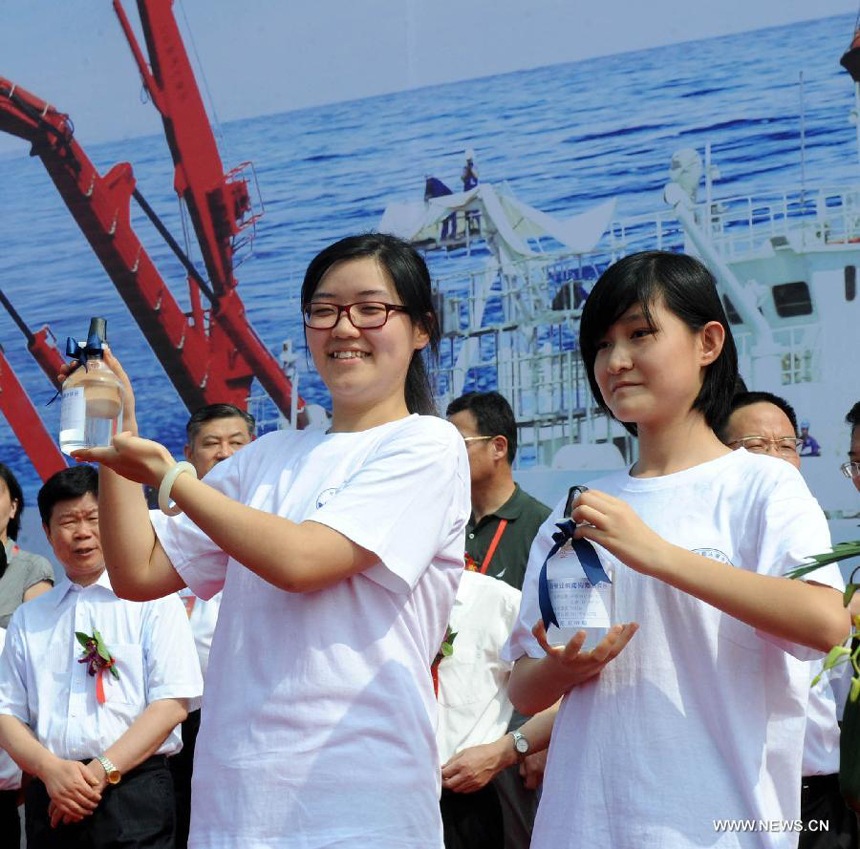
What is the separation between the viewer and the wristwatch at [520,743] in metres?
2.79

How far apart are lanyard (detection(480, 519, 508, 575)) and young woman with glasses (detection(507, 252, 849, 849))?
1786mm

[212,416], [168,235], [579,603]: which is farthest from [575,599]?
[168,235]

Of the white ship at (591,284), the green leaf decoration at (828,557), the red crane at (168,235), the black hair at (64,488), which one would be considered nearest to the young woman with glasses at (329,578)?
the green leaf decoration at (828,557)

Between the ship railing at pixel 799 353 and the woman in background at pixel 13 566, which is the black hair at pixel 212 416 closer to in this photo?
the woman in background at pixel 13 566

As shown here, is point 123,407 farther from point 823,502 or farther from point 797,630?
point 823,502

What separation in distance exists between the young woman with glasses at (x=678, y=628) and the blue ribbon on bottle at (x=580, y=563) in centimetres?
1

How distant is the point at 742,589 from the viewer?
1447 mm

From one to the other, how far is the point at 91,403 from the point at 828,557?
1024mm

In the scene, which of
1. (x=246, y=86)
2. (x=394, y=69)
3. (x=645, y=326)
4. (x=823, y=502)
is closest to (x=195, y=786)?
(x=645, y=326)

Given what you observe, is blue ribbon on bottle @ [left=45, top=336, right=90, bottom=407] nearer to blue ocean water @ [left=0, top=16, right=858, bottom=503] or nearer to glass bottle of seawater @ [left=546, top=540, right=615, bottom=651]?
glass bottle of seawater @ [left=546, top=540, right=615, bottom=651]

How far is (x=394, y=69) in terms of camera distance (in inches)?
176

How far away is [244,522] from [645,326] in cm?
59

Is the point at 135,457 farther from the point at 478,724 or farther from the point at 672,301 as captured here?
the point at 478,724

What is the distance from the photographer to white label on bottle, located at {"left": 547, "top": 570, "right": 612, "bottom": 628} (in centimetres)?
149
